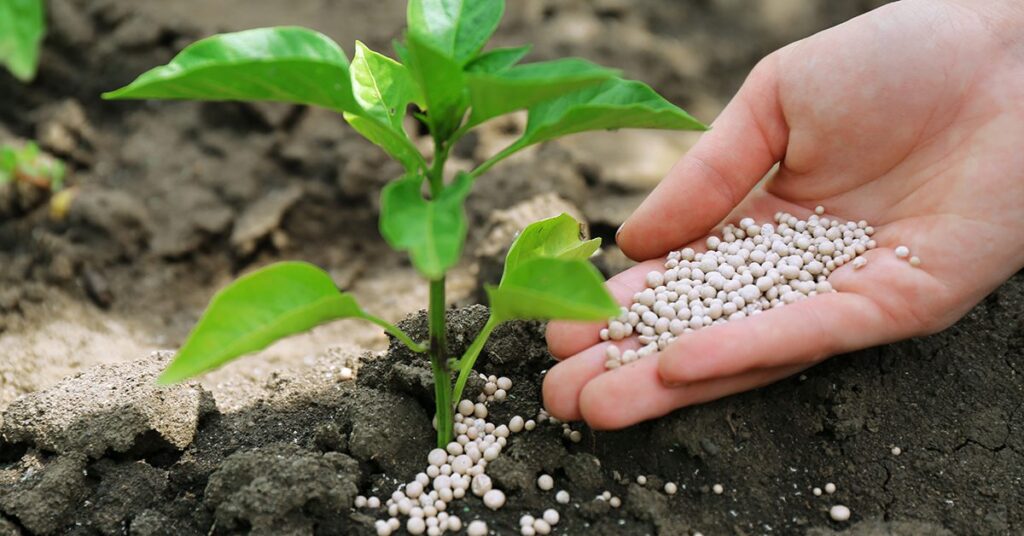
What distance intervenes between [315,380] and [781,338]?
3.37ft

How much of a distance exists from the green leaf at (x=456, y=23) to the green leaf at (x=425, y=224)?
0.28m

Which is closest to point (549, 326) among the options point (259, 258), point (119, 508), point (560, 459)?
point (560, 459)

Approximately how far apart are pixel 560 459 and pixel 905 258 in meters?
0.83

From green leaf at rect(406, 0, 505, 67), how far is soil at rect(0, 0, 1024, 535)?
631 millimetres

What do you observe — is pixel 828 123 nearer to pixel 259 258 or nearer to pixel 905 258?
pixel 905 258

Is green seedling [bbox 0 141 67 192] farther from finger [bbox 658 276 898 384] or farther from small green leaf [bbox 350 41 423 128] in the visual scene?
finger [bbox 658 276 898 384]

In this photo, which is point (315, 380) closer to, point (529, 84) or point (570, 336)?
point (570, 336)

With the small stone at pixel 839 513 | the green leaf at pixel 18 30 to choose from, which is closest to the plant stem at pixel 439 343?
the small stone at pixel 839 513

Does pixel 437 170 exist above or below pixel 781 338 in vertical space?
above

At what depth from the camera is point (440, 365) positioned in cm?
163

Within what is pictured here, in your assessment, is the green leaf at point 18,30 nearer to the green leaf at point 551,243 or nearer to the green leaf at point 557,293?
the green leaf at point 551,243

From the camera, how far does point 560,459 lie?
1705 mm

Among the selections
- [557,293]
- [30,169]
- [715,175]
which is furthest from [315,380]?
[30,169]

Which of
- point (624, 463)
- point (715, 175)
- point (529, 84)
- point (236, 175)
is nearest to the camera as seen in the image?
point (529, 84)
